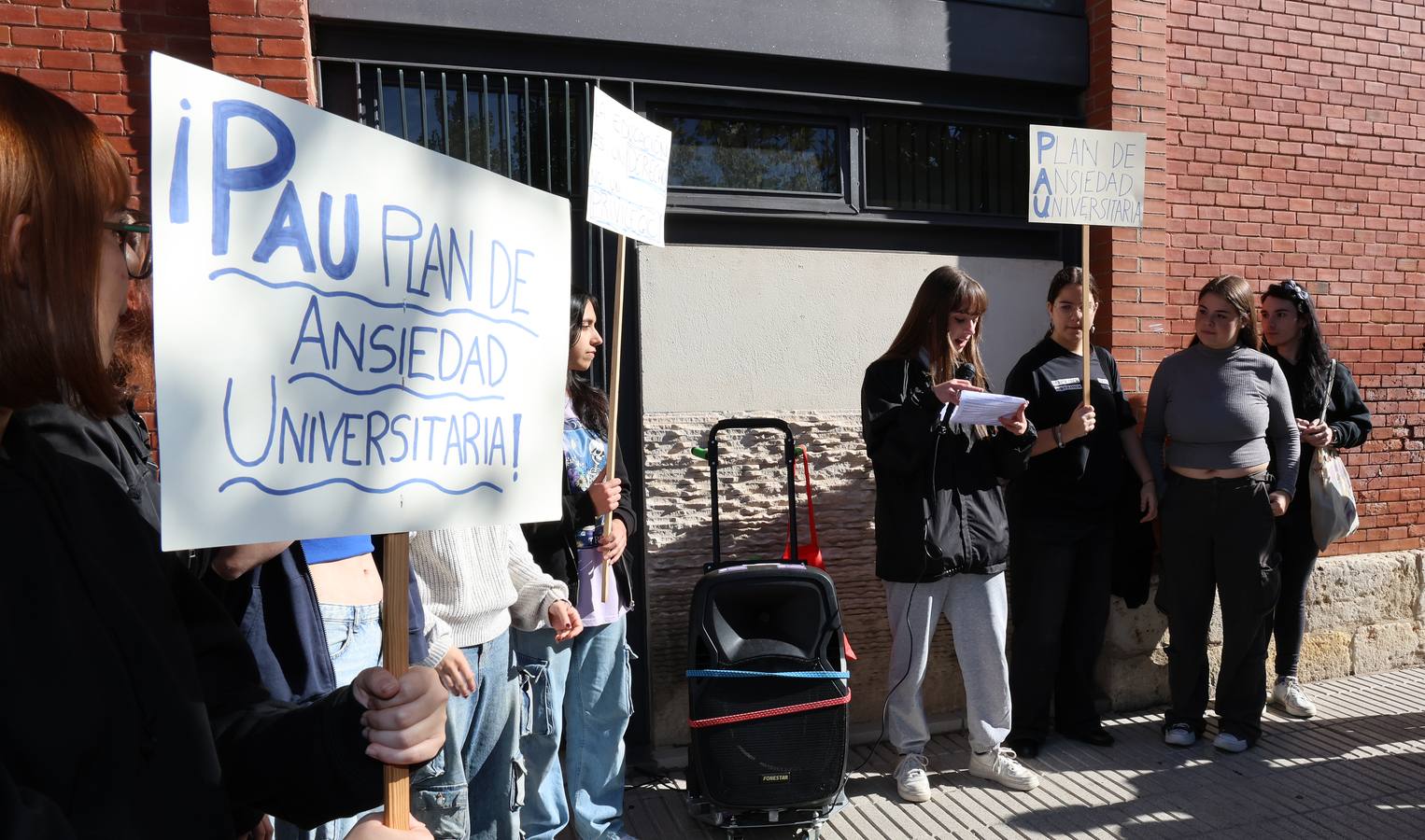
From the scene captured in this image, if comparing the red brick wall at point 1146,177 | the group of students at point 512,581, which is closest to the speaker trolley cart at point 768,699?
the group of students at point 512,581

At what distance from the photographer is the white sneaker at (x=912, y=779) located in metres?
3.80

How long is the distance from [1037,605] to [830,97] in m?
2.68

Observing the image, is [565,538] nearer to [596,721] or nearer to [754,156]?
[596,721]

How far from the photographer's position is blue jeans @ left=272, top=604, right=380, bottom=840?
2.07 meters

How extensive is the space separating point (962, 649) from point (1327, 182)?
382cm

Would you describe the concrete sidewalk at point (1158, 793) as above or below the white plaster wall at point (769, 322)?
below

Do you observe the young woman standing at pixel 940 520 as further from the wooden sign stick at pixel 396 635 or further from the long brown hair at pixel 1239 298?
the wooden sign stick at pixel 396 635

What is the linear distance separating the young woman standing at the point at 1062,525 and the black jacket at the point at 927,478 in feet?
1.40

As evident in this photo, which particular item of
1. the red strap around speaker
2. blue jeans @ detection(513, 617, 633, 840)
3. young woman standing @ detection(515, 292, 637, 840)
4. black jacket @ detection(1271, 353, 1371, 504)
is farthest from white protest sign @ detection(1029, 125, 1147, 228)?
blue jeans @ detection(513, 617, 633, 840)

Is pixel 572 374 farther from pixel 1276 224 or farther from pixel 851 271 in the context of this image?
pixel 1276 224

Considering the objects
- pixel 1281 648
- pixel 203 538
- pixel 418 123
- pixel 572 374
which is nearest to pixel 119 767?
pixel 203 538

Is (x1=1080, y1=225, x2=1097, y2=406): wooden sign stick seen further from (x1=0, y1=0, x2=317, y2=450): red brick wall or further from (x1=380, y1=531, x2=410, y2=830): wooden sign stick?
(x1=380, y1=531, x2=410, y2=830): wooden sign stick

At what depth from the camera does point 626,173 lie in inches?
123

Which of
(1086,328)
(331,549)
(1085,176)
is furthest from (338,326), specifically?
(1085,176)
